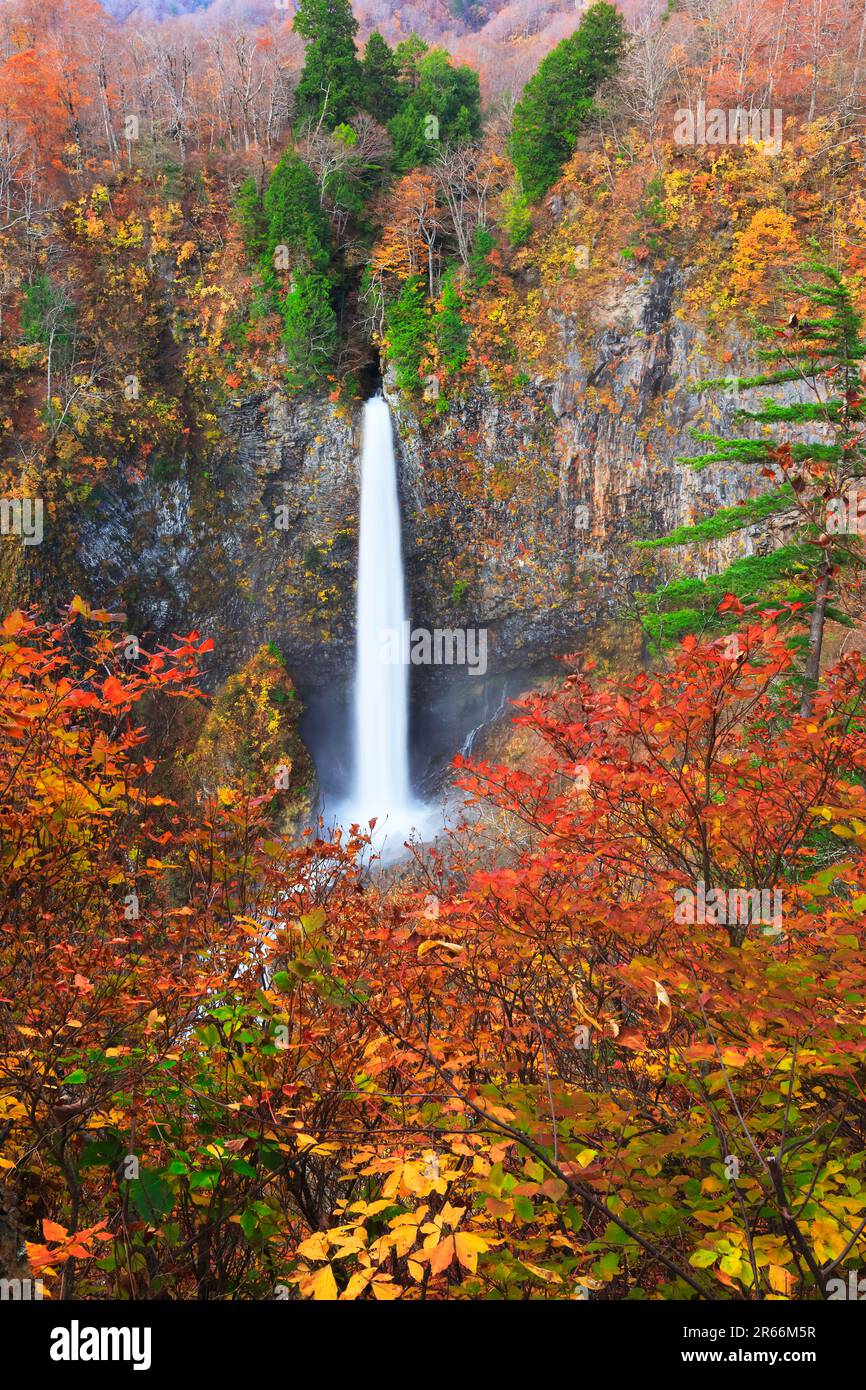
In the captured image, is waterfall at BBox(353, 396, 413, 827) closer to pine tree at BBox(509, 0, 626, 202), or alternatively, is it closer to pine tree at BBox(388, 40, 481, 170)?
pine tree at BBox(509, 0, 626, 202)

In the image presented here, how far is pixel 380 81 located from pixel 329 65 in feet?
5.75

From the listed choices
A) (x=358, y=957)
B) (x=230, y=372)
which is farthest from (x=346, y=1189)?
(x=230, y=372)

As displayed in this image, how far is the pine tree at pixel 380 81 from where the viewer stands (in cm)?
2578

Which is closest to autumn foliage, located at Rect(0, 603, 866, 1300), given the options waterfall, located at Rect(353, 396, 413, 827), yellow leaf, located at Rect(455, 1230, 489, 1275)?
yellow leaf, located at Rect(455, 1230, 489, 1275)

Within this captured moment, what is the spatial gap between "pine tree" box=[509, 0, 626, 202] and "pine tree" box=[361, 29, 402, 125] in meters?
5.08

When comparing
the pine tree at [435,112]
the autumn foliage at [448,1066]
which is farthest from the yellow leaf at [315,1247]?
the pine tree at [435,112]

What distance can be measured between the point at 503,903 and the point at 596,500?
19314 millimetres

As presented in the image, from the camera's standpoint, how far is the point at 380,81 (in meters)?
26.1

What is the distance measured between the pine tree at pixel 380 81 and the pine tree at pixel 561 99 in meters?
5.08

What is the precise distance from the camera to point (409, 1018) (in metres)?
3.61

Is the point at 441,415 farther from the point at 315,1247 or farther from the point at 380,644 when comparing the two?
the point at 315,1247

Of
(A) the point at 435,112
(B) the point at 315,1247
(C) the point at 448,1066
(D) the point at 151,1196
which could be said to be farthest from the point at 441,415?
(B) the point at 315,1247

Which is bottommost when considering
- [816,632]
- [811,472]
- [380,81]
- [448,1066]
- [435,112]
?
[448,1066]

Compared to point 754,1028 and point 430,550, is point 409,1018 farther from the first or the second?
point 430,550
